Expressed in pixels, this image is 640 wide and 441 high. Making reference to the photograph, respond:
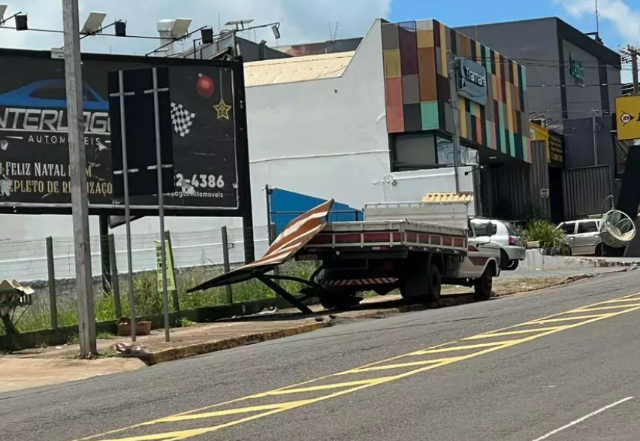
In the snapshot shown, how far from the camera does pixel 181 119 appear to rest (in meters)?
24.5

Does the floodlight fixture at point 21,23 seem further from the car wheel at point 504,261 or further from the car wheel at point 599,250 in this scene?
the car wheel at point 599,250

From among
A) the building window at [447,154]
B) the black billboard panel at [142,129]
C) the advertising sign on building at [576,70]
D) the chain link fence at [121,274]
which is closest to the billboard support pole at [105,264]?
the chain link fence at [121,274]

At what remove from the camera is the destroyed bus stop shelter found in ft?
66.9

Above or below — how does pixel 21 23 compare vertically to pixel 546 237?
above

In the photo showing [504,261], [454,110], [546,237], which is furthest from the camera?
[546,237]

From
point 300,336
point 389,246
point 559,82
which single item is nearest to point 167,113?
point 300,336

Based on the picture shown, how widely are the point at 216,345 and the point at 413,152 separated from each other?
27.5 m

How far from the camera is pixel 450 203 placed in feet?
78.9

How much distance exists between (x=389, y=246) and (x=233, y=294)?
13.3 ft

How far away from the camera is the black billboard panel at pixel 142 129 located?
647 inches

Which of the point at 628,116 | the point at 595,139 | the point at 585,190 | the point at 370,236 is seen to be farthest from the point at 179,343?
the point at 595,139

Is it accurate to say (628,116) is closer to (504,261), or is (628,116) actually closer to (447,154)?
(447,154)

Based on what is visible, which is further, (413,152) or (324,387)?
(413,152)

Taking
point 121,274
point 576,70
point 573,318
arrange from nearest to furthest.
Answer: point 573,318 → point 121,274 → point 576,70
